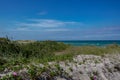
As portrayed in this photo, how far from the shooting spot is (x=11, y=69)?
586 centimetres

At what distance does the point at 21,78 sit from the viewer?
513 centimetres

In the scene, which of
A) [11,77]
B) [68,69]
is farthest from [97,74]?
[11,77]

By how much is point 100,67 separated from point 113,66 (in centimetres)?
89

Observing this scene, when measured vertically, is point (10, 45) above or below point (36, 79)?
above

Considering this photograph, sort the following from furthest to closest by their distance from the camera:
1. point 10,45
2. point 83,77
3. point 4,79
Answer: point 10,45 → point 83,77 → point 4,79

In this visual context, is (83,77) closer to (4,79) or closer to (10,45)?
(4,79)

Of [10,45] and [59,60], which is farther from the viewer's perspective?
[10,45]

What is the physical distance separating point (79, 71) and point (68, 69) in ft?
1.38

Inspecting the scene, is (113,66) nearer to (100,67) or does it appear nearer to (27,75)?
(100,67)

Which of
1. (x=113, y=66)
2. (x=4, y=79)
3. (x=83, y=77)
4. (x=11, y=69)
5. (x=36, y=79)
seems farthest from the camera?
(x=113, y=66)

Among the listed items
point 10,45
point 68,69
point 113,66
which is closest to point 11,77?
point 68,69

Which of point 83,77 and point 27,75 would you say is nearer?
point 27,75

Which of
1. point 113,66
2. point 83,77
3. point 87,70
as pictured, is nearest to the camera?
point 83,77

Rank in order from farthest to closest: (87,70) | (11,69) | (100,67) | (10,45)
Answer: (10,45) < (100,67) < (87,70) < (11,69)
